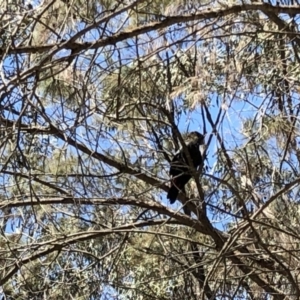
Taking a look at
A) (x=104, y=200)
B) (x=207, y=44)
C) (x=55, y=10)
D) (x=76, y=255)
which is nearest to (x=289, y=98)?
(x=207, y=44)

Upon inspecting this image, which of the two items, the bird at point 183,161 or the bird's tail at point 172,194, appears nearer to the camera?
the bird at point 183,161

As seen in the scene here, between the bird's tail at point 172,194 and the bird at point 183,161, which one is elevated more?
the bird at point 183,161

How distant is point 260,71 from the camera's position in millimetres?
3221

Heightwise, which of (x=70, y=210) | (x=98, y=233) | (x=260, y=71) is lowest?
(x=98, y=233)

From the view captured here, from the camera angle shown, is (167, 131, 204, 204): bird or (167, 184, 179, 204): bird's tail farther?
(167, 184, 179, 204): bird's tail

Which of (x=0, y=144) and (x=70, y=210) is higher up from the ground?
(x=70, y=210)

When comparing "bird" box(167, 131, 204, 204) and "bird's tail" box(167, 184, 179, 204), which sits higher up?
"bird" box(167, 131, 204, 204)

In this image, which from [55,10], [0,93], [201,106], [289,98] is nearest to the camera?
[0,93]

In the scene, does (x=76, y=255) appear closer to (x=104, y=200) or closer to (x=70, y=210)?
(x=70, y=210)

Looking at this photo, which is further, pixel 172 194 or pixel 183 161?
pixel 172 194

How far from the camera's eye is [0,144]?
197cm

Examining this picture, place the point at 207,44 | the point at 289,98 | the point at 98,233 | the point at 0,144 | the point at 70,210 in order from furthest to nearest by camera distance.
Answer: the point at 70,210, the point at 98,233, the point at 289,98, the point at 207,44, the point at 0,144

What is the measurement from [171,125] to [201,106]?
39cm

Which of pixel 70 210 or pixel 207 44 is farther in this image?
pixel 70 210
